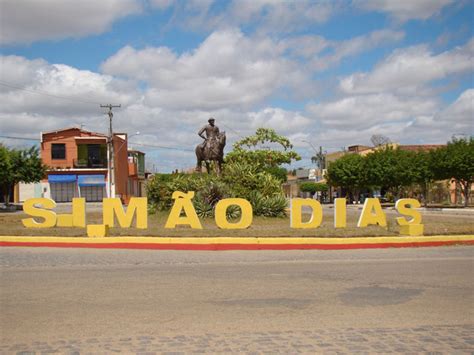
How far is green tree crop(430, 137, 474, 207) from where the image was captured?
4303cm

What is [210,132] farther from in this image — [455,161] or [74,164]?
[74,164]

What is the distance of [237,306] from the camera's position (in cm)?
724

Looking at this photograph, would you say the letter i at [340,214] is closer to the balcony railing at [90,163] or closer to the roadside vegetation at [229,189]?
the roadside vegetation at [229,189]

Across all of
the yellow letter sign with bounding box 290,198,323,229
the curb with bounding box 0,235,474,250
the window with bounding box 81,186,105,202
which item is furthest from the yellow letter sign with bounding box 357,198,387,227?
the window with bounding box 81,186,105,202

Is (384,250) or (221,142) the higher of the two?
(221,142)

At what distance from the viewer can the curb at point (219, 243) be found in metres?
14.2

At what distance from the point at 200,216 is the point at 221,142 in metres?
3.74

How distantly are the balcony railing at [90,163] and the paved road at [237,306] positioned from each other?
49293 mm

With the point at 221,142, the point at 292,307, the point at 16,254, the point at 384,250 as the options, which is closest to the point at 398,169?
the point at 221,142

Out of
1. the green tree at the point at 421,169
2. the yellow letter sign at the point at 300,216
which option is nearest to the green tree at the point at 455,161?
the green tree at the point at 421,169

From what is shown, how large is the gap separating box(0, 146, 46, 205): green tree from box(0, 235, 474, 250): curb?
3257 cm

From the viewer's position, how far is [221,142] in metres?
24.7

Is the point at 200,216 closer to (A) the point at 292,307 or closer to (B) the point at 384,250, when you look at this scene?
(B) the point at 384,250

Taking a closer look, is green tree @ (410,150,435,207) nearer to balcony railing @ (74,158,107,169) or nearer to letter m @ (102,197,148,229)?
balcony railing @ (74,158,107,169)
